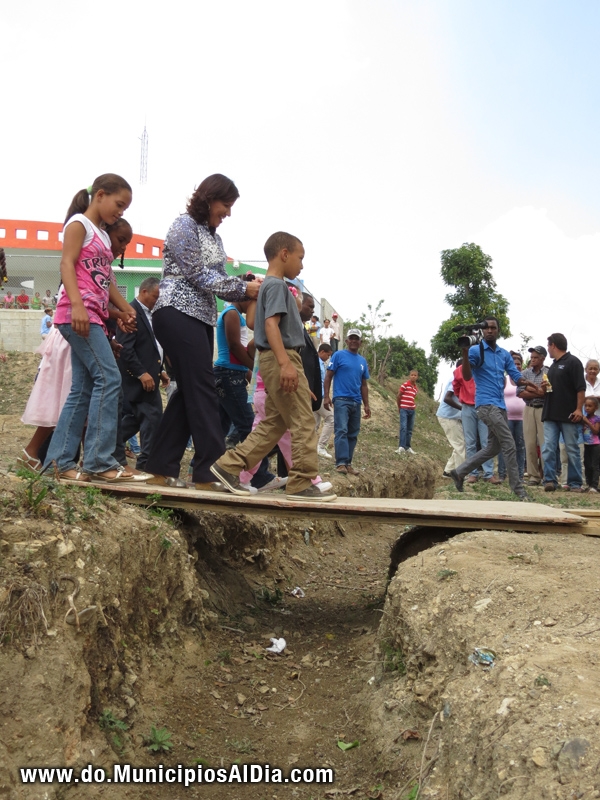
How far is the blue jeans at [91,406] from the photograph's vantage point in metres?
4.72

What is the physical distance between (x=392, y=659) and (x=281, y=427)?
5.62 ft

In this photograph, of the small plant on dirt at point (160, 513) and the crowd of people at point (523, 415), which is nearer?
the small plant on dirt at point (160, 513)

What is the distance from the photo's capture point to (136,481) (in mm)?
5035

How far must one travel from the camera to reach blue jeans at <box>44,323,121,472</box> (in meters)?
4.72

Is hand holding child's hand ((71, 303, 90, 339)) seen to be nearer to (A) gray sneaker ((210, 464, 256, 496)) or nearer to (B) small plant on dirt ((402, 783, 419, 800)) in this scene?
(A) gray sneaker ((210, 464, 256, 496))

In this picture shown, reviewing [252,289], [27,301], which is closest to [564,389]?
[252,289]

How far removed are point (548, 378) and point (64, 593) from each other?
8084 mm

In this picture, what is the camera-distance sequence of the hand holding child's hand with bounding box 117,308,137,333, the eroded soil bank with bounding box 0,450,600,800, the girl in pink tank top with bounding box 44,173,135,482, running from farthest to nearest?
the hand holding child's hand with bounding box 117,308,137,333, the girl in pink tank top with bounding box 44,173,135,482, the eroded soil bank with bounding box 0,450,600,800

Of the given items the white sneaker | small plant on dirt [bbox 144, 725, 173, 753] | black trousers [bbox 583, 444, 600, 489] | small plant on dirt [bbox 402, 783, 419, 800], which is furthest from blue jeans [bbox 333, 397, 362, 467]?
small plant on dirt [bbox 402, 783, 419, 800]

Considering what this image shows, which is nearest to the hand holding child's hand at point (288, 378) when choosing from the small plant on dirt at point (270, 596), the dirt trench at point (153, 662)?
the dirt trench at point (153, 662)

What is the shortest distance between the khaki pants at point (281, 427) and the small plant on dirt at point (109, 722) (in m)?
1.83

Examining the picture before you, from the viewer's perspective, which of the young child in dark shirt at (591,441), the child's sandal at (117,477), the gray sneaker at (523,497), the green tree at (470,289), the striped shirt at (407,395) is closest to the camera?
the child's sandal at (117,477)

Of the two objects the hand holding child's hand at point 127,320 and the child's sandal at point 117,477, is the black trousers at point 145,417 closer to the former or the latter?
the hand holding child's hand at point 127,320

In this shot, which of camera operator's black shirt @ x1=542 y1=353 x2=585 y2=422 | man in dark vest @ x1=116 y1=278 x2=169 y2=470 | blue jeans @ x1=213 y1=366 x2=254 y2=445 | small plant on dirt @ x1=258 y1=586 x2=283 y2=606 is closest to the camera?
small plant on dirt @ x1=258 y1=586 x2=283 y2=606
